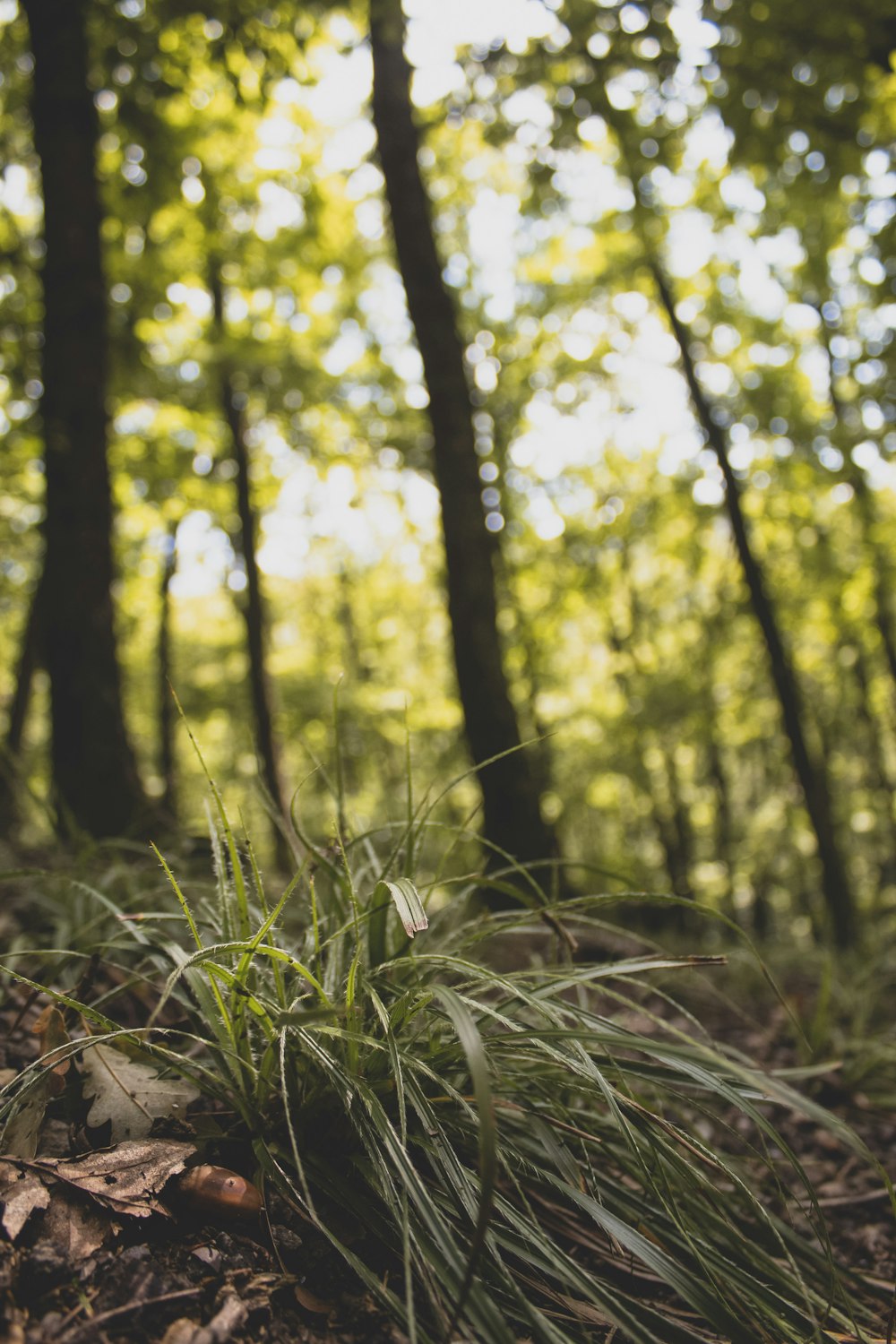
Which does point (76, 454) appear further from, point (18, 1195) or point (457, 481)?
point (18, 1195)

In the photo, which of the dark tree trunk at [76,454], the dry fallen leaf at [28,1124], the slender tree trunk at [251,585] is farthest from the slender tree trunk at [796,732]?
the dry fallen leaf at [28,1124]

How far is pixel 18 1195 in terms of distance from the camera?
0.91 metres

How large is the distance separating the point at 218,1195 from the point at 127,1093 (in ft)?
0.79

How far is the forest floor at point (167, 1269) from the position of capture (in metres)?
0.81

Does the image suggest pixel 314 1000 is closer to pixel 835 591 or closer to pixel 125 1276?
pixel 125 1276

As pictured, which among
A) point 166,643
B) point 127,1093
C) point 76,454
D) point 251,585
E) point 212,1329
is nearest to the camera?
point 212,1329

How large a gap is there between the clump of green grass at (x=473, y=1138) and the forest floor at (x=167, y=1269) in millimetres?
41

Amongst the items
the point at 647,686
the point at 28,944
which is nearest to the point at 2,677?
the point at 647,686

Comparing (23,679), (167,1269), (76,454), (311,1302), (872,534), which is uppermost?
(76,454)

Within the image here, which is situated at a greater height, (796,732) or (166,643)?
(166,643)

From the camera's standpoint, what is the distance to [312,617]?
2009cm

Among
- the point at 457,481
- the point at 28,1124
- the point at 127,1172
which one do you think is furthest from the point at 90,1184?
the point at 457,481

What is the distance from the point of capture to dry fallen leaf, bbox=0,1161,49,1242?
87 centimetres

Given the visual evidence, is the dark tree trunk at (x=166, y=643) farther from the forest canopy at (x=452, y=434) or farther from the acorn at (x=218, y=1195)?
the acorn at (x=218, y=1195)
